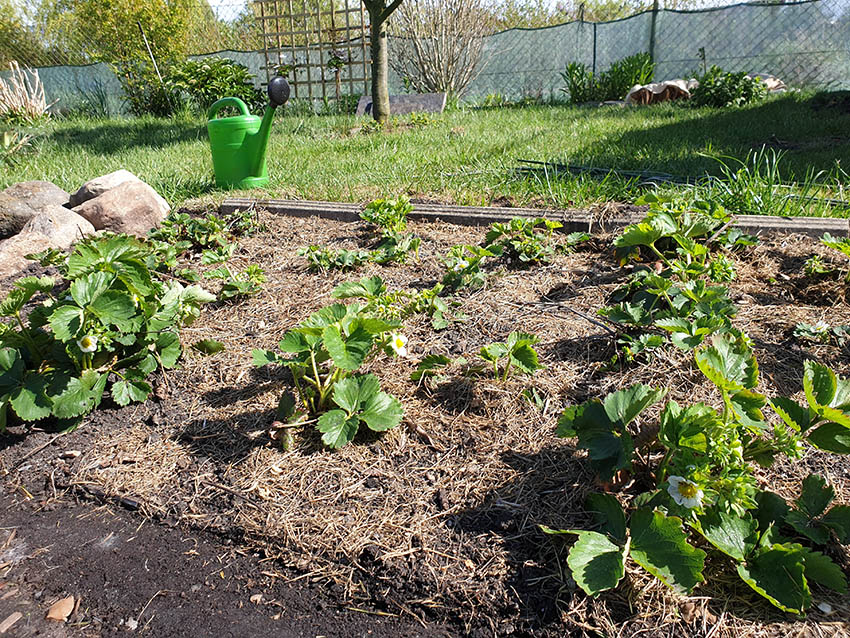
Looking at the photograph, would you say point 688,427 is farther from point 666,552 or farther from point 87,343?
point 87,343

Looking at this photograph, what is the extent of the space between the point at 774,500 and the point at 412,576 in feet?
2.52

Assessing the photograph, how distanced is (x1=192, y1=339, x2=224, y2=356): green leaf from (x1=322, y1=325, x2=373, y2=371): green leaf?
0.62 metres

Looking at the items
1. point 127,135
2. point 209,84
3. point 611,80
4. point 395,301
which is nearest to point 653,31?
point 611,80

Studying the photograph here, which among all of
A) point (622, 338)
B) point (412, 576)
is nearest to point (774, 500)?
point (622, 338)

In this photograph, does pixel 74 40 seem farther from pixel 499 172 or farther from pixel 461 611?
pixel 461 611

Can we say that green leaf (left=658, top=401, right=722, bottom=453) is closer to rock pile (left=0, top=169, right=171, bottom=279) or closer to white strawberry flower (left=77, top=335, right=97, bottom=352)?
white strawberry flower (left=77, top=335, right=97, bottom=352)

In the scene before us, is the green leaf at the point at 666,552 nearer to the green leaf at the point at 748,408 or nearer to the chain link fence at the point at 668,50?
the green leaf at the point at 748,408

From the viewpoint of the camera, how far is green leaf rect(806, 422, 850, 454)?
1.12 meters

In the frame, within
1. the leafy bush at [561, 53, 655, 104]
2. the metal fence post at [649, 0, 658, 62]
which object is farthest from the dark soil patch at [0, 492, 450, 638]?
the metal fence post at [649, 0, 658, 62]

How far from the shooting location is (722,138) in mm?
4988

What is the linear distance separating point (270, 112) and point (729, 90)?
6.39 m

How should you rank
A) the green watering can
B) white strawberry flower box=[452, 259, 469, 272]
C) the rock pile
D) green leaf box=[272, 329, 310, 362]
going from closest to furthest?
green leaf box=[272, 329, 310, 362] < white strawberry flower box=[452, 259, 469, 272] < the rock pile < the green watering can

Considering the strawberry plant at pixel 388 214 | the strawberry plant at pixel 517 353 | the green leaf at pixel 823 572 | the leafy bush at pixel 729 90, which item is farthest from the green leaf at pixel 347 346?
the leafy bush at pixel 729 90

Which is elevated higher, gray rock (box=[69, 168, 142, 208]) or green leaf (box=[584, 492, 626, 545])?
gray rock (box=[69, 168, 142, 208])
